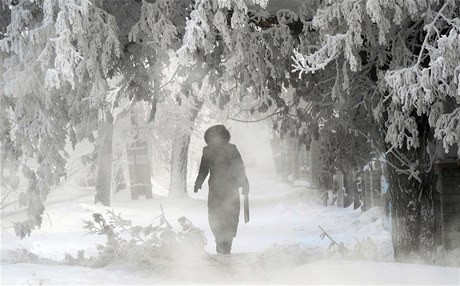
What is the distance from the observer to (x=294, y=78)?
929 centimetres

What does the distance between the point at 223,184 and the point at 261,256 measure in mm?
1435

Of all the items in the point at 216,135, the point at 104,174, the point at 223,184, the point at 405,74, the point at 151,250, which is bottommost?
the point at 104,174

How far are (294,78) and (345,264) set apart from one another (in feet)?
10.6

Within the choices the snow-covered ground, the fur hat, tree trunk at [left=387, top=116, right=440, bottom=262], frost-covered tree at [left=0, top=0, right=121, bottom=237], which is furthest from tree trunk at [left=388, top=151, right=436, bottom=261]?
frost-covered tree at [left=0, top=0, right=121, bottom=237]

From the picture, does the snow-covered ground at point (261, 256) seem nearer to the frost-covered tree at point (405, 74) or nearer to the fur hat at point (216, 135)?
the frost-covered tree at point (405, 74)

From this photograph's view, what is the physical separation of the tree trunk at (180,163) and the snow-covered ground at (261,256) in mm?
3127

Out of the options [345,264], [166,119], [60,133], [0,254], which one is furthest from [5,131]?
[166,119]

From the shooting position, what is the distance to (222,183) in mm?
10320

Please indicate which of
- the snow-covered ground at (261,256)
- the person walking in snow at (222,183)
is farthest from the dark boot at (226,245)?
the snow-covered ground at (261,256)

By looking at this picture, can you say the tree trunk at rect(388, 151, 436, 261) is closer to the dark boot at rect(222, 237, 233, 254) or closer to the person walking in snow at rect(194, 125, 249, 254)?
the person walking in snow at rect(194, 125, 249, 254)

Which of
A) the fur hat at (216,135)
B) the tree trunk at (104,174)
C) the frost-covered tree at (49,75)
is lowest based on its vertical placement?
the tree trunk at (104,174)

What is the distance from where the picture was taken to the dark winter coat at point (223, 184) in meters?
10.2

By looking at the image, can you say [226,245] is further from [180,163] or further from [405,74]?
[180,163]

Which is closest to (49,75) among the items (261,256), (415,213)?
(261,256)
